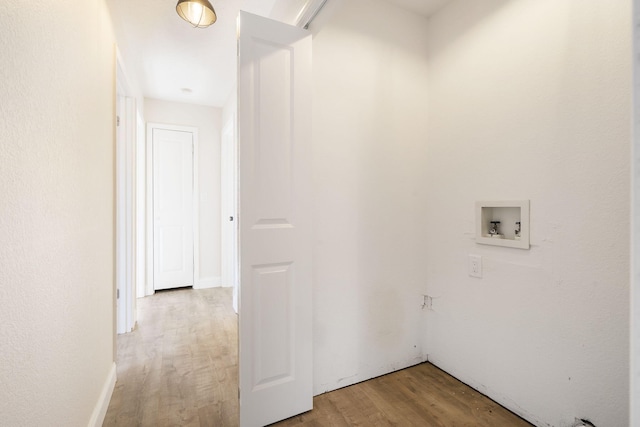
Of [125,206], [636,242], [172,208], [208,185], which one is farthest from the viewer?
[208,185]

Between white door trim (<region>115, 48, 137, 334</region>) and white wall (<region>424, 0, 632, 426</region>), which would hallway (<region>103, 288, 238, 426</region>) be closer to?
white door trim (<region>115, 48, 137, 334</region>)

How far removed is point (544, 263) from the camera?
4.94 ft

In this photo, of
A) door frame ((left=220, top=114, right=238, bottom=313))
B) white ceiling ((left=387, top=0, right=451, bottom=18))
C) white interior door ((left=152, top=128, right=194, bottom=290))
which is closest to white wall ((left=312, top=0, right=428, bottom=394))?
white ceiling ((left=387, top=0, right=451, bottom=18))

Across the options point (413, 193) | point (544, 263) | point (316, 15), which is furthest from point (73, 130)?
point (544, 263)

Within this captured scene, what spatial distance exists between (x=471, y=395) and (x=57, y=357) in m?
2.05

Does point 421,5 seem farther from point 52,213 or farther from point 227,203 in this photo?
point 227,203

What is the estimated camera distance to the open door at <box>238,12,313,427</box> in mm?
1510

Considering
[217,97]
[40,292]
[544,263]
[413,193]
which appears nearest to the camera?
[40,292]

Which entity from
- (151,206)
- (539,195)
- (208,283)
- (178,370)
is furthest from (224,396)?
(151,206)

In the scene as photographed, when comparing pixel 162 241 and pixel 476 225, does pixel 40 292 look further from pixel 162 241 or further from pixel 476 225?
pixel 162 241

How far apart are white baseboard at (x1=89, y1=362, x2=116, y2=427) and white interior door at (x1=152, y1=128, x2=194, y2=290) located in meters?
Result: 2.30

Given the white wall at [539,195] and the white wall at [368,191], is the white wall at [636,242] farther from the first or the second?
the white wall at [368,191]

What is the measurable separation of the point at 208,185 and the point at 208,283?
1.38m

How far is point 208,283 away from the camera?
4258mm
